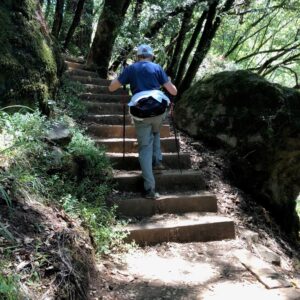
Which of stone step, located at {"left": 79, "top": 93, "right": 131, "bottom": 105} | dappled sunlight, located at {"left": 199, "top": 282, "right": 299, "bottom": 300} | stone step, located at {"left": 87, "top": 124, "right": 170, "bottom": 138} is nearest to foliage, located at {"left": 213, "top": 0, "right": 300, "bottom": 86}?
stone step, located at {"left": 79, "top": 93, "right": 131, "bottom": 105}

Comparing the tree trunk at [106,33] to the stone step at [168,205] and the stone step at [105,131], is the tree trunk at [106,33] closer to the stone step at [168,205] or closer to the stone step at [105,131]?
the stone step at [105,131]

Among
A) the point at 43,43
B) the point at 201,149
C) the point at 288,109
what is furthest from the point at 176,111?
the point at 43,43

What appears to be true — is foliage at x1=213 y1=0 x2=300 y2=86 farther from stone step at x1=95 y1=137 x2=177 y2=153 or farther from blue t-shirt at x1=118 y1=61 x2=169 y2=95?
blue t-shirt at x1=118 y1=61 x2=169 y2=95

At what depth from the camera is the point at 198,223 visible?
548 cm

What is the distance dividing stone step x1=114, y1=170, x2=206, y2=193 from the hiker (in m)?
0.35

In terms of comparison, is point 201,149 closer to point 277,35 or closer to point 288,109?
point 288,109

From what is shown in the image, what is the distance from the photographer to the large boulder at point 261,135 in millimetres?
7160

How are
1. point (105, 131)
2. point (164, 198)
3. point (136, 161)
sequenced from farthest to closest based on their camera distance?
point (105, 131), point (136, 161), point (164, 198)

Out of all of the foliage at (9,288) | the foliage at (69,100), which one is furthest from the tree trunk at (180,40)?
the foliage at (9,288)

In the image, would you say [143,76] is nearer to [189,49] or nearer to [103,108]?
[103,108]

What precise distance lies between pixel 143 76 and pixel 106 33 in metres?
5.86

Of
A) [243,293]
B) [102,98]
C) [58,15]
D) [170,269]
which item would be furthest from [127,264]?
[58,15]

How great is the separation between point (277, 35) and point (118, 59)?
8.81 meters

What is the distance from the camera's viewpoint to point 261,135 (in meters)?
7.18
